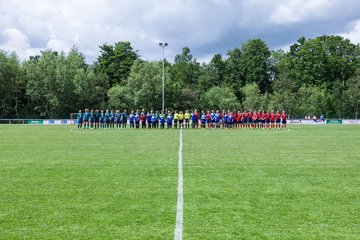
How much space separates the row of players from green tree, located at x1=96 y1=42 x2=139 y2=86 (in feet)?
137

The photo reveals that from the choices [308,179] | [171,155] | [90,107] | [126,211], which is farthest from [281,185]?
[90,107]

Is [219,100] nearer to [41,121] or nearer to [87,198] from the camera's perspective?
[41,121]

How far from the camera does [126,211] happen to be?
256 inches

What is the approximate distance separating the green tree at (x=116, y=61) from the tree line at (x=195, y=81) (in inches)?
7.8

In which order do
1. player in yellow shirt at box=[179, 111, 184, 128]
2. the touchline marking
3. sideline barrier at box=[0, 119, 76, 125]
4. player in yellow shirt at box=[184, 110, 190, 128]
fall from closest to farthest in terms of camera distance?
the touchline marking
player in yellow shirt at box=[179, 111, 184, 128]
player in yellow shirt at box=[184, 110, 190, 128]
sideline barrier at box=[0, 119, 76, 125]

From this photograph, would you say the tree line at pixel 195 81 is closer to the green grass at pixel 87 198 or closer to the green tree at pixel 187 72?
the green tree at pixel 187 72

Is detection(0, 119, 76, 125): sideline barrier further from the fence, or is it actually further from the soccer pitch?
the soccer pitch

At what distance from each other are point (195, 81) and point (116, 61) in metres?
19.0

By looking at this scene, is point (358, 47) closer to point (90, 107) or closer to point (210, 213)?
point (90, 107)

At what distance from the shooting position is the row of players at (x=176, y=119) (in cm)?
3797

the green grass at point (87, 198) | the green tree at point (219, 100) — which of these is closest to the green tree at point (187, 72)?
the green tree at point (219, 100)

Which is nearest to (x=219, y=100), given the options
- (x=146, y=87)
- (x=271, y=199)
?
(x=146, y=87)

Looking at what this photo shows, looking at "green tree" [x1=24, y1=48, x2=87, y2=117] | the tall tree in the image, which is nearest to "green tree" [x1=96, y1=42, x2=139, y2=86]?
"green tree" [x1=24, y1=48, x2=87, y2=117]

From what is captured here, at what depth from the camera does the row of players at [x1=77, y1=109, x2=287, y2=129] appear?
37969 mm
